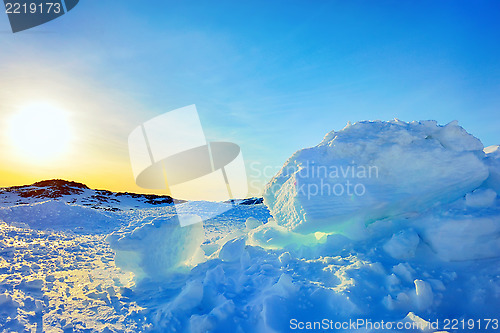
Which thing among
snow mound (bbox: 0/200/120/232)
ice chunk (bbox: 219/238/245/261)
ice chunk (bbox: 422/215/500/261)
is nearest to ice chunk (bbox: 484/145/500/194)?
ice chunk (bbox: 422/215/500/261)

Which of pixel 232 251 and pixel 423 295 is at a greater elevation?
pixel 232 251

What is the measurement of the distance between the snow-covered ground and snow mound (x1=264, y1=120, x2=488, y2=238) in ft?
0.09

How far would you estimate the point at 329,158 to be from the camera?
22.0ft

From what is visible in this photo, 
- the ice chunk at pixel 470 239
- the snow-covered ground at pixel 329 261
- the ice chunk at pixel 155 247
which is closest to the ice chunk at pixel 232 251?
the snow-covered ground at pixel 329 261

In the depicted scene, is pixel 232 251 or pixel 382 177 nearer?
pixel 232 251

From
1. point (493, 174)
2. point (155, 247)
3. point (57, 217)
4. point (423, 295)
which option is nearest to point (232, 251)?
point (155, 247)

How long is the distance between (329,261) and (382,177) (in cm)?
234

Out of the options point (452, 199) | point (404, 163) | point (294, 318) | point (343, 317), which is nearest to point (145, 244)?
point (294, 318)

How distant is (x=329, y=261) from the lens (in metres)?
5.44

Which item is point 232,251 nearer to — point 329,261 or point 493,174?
point 329,261

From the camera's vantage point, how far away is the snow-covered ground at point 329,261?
4.11 metres

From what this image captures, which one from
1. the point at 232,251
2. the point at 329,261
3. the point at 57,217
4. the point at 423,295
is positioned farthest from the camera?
the point at 57,217

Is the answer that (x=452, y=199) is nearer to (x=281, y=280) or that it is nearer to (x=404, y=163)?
(x=404, y=163)

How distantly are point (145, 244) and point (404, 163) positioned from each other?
19.8 ft
